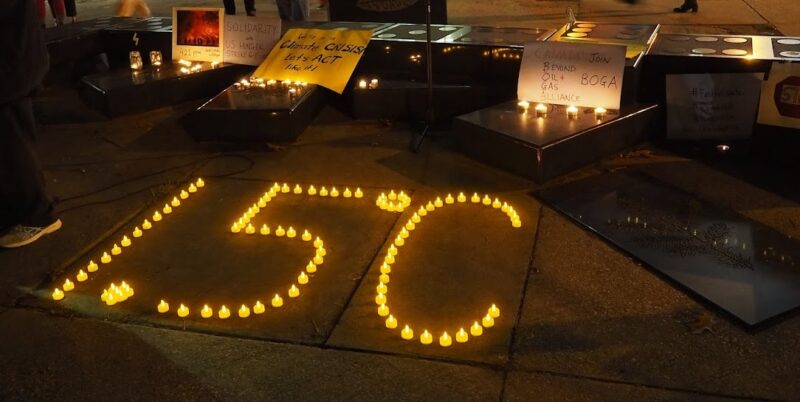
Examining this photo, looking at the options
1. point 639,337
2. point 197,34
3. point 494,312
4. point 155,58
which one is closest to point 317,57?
point 197,34

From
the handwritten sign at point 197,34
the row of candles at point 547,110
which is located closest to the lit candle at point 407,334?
the row of candles at point 547,110

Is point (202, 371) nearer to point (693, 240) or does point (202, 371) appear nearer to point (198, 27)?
point (693, 240)

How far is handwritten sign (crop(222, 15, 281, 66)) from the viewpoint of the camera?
5.95 metres

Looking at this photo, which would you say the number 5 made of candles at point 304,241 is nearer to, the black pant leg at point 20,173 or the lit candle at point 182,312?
the lit candle at point 182,312

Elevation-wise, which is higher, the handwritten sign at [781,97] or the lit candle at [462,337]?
the handwritten sign at [781,97]

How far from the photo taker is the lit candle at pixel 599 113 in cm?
450

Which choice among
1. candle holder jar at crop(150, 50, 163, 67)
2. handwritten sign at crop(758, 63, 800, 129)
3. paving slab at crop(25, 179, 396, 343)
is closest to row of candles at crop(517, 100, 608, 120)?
handwritten sign at crop(758, 63, 800, 129)

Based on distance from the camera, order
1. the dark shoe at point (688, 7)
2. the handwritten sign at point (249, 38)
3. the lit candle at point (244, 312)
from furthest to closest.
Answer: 1. the dark shoe at point (688, 7)
2. the handwritten sign at point (249, 38)
3. the lit candle at point (244, 312)

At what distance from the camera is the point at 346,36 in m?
5.63

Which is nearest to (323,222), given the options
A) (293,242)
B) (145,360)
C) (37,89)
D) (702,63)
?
(293,242)

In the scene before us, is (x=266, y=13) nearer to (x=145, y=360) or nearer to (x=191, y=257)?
(x=191, y=257)

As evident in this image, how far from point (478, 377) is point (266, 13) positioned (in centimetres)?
932

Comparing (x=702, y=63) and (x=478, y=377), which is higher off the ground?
(x=702, y=63)

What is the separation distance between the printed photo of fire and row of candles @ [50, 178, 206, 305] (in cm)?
216
